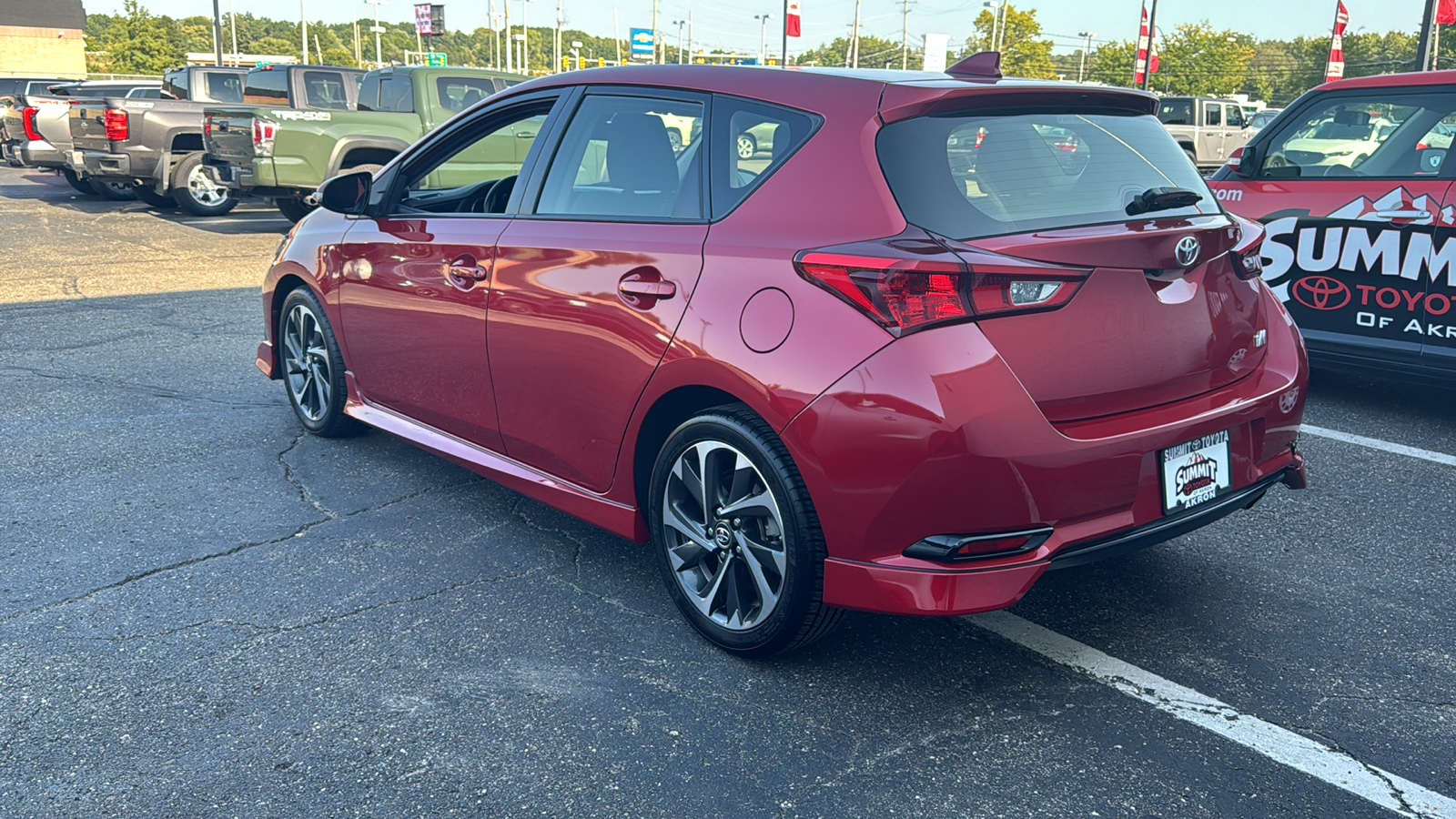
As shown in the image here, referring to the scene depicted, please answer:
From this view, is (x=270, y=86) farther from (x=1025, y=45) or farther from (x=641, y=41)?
(x=1025, y=45)

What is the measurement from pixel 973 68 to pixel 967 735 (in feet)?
6.44

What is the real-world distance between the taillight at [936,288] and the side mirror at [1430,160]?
401cm

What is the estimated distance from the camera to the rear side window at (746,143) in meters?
3.20

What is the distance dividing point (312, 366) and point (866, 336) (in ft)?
11.3

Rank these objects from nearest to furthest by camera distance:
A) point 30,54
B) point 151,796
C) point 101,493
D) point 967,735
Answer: point 151,796 → point 967,735 → point 101,493 → point 30,54

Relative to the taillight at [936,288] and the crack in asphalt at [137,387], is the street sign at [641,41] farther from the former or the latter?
the taillight at [936,288]

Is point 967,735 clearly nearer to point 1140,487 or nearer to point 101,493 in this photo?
point 1140,487

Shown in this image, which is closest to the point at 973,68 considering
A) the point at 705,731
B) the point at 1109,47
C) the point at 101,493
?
the point at 705,731

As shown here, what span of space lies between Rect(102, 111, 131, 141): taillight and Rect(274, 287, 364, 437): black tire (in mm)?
11741

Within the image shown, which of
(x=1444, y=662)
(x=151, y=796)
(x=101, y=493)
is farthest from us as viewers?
(x=101, y=493)

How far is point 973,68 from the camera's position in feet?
11.5

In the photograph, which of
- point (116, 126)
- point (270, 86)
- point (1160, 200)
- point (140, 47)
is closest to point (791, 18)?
point (270, 86)

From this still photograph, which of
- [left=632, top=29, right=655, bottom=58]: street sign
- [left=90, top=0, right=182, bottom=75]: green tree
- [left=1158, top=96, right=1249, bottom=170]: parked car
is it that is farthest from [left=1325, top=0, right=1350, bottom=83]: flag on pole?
[left=90, top=0, right=182, bottom=75]: green tree

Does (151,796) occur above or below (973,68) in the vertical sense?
below
